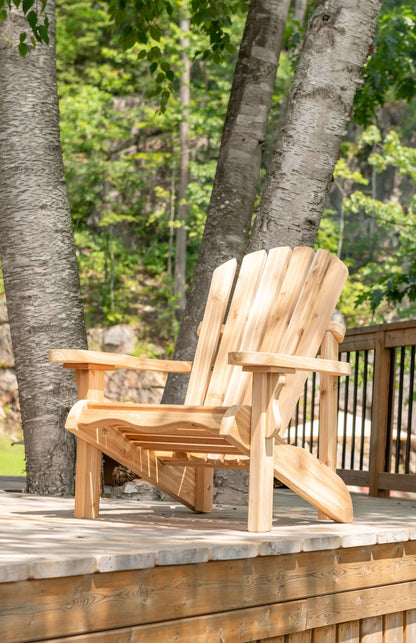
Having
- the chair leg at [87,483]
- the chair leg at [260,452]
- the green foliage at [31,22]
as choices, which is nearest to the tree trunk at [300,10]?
the green foliage at [31,22]

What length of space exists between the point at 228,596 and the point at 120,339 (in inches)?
656

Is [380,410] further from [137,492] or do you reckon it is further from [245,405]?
[245,405]

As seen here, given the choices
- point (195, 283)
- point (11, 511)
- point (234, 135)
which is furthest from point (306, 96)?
point (11, 511)

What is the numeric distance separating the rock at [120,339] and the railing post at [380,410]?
13.3m

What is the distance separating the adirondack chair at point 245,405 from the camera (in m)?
2.72

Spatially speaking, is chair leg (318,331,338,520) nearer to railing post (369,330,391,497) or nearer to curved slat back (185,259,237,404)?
curved slat back (185,259,237,404)

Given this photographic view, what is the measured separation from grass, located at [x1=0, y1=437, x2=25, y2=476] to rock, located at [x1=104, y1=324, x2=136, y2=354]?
377cm

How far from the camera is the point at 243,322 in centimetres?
344

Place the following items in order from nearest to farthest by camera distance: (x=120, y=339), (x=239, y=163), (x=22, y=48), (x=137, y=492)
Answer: (x=22, y=48) → (x=137, y=492) → (x=239, y=163) → (x=120, y=339)

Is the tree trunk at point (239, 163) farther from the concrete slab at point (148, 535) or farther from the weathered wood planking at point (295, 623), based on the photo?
the weathered wood planking at point (295, 623)

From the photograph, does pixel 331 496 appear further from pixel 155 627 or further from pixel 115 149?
pixel 115 149

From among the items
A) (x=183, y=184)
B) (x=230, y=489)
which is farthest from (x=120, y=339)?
(x=230, y=489)

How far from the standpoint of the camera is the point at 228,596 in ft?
7.41

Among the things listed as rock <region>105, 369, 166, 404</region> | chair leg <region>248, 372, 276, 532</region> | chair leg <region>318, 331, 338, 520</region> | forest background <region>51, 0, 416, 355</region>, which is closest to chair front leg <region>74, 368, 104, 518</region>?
chair leg <region>248, 372, 276, 532</region>
